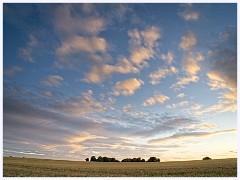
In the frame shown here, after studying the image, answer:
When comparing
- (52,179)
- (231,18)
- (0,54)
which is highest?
(231,18)

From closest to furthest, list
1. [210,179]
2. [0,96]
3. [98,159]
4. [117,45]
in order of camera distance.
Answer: [210,179]
[0,96]
[117,45]
[98,159]

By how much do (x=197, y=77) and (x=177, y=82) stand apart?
230 centimetres

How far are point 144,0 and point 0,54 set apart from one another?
1190cm

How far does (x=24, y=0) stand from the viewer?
24.2 m

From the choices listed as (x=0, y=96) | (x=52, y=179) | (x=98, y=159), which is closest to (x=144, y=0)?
(x=0, y=96)

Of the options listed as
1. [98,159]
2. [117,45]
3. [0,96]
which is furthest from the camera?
[98,159]

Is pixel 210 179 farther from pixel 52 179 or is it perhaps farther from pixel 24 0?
pixel 24 0

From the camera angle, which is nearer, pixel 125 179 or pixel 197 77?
pixel 125 179

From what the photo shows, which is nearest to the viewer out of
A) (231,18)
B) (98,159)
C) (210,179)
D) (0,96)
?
(210,179)

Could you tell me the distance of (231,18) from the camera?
98.0 ft

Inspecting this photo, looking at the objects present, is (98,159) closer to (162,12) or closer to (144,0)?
(162,12)

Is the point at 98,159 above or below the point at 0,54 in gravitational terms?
below

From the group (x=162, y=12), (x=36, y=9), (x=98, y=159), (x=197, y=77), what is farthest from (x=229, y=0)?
(x=98, y=159)

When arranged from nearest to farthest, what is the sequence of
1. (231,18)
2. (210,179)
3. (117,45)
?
(210,179) < (231,18) < (117,45)
